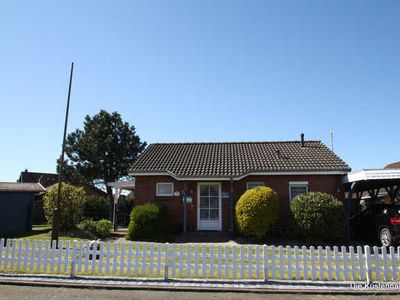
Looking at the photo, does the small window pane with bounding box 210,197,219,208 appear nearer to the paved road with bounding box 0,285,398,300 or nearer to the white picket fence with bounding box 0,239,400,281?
the white picket fence with bounding box 0,239,400,281

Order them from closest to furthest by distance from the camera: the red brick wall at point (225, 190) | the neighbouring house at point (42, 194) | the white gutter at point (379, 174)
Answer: the white gutter at point (379, 174) → the red brick wall at point (225, 190) → the neighbouring house at point (42, 194)

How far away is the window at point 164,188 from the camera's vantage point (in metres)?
17.2

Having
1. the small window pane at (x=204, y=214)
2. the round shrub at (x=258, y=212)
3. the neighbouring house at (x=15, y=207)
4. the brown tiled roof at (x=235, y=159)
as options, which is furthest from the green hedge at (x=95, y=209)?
the round shrub at (x=258, y=212)

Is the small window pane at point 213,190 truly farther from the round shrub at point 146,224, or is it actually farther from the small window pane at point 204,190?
the round shrub at point 146,224

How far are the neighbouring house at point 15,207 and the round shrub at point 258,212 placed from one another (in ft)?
43.7

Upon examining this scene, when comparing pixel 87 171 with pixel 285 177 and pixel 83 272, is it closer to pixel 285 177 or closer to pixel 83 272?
pixel 285 177

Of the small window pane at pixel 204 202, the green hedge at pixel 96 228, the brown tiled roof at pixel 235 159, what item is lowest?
the green hedge at pixel 96 228

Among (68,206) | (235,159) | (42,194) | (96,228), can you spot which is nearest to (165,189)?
(96,228)

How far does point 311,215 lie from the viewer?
13.6 meters

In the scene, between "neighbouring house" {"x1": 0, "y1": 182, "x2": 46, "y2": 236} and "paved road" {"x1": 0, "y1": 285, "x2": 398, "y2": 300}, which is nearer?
"paved road" {"x1": 0, "y1": 285, "x2": 398, "y2": 300}

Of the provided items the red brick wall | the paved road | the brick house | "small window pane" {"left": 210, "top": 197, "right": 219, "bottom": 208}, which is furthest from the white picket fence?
"small window pane" {"left": 210, "top": 197, "right": 219, "bottom": 208}

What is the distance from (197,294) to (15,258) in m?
4.81

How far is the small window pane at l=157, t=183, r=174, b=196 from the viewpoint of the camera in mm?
17250

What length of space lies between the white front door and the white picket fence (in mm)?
8478
